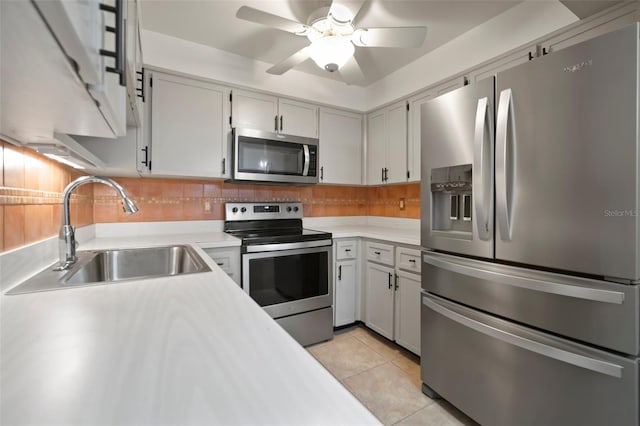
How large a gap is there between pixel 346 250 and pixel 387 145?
1.09 m

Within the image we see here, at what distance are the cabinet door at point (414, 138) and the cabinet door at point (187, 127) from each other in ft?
5.18

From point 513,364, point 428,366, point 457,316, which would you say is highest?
point 457,316

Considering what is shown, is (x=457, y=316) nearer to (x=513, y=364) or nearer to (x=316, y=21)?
(x=513, y=364)

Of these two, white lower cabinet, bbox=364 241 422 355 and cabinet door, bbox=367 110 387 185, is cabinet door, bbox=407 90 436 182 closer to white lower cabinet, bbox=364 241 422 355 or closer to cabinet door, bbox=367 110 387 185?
cabinet door, bbox=367 110 387 185

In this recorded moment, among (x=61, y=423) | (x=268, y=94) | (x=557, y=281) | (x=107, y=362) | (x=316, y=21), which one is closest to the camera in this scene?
(x=61, y=423)

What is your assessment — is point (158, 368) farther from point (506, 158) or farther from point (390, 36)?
point (390, 36)

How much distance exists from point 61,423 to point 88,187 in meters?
2.21

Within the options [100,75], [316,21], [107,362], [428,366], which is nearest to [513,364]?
[428,366]

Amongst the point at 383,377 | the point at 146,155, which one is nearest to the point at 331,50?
the point at 146,155

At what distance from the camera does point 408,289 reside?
2.17 metres

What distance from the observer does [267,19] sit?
1562 mm

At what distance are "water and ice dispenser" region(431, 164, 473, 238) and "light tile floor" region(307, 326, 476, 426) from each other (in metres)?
1.02

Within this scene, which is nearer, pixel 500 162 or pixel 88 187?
pixel 500 162

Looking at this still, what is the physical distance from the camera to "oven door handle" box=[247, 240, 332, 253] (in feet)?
7.02
